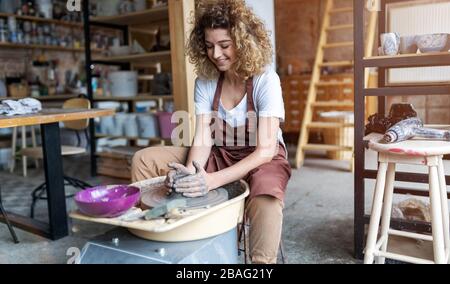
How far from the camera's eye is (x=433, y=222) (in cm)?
149

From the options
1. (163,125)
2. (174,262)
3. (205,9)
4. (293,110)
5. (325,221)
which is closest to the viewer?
(174,262)

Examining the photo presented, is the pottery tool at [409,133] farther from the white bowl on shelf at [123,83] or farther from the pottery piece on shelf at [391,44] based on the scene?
the white bowl on shelf at [123,83]

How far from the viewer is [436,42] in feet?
5.56

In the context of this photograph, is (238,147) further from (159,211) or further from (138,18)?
(138,18)

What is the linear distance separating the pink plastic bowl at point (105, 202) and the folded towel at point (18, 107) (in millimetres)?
1326

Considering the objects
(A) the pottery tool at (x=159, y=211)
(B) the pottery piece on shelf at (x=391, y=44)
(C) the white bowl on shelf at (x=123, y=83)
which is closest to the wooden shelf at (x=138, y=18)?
(C) the white bowl on shelf at (x=123, y=83)

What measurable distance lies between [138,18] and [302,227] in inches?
104

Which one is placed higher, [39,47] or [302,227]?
[39,47]

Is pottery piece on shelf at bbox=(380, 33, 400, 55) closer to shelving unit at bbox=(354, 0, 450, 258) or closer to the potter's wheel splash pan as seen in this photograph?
shelving unit at bbox=(354, 0, 450, 258)

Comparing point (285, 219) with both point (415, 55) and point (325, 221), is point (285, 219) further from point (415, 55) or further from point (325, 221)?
point (415, 55)

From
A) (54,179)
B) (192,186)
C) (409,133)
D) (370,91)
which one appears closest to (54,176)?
(54,179)

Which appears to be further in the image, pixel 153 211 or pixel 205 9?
pixel 205 9
